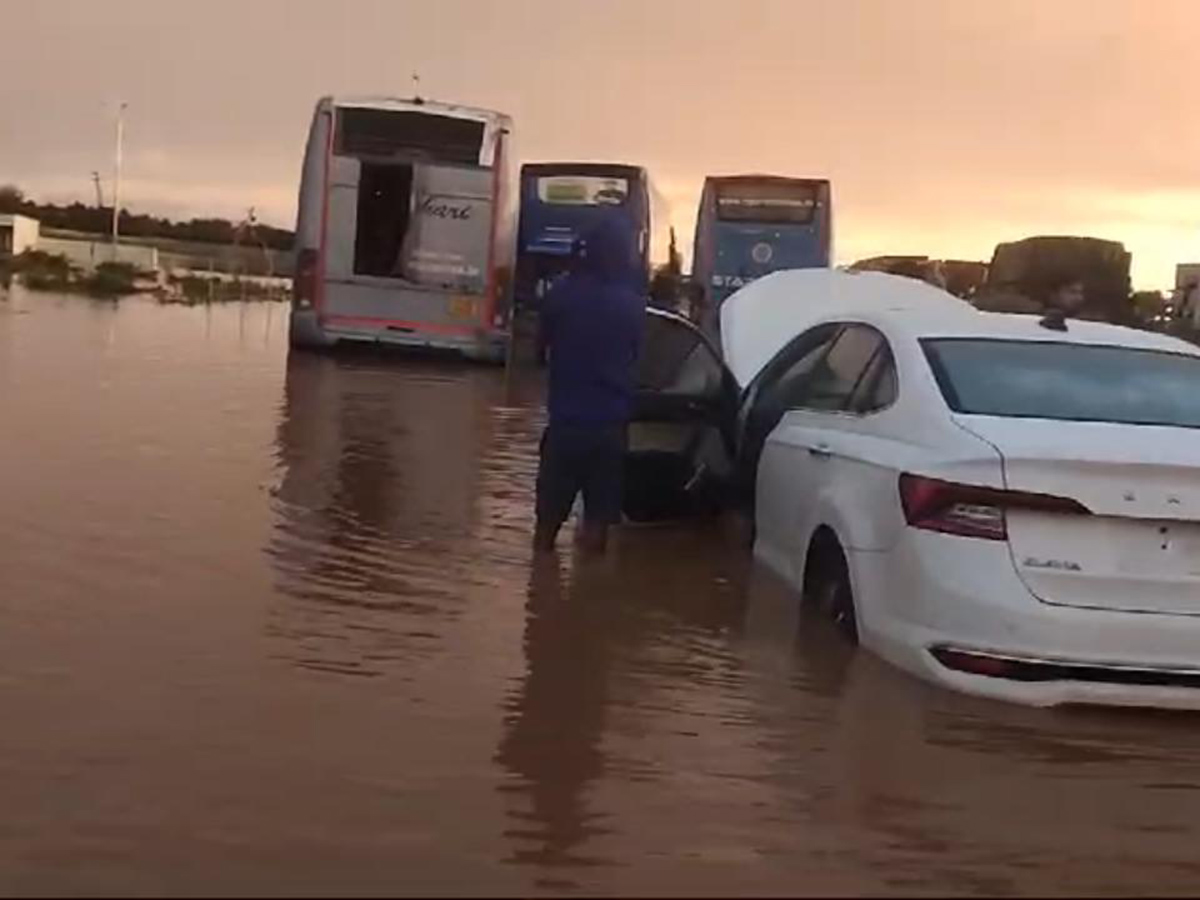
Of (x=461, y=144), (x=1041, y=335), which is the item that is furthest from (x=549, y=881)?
(x=461, y=144)

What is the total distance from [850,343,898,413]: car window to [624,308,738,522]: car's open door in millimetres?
1816

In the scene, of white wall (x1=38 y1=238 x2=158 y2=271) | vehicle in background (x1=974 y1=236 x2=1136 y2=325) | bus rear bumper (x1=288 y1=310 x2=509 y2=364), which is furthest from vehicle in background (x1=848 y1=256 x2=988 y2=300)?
white wall (x1=38 y1=238 x2=158 y2=271)

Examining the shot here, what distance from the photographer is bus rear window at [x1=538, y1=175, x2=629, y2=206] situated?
31.3 m

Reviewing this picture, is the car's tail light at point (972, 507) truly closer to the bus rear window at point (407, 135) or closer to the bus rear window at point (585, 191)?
the bus rear window at point (407, 135)

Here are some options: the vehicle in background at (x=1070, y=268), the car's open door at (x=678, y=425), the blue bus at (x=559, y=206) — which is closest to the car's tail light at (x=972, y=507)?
the car's open door at (x=678, y=425)

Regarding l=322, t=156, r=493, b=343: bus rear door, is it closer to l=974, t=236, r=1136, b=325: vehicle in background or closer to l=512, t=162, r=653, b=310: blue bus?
l=512, t=162, r=653, b=310: blue bus

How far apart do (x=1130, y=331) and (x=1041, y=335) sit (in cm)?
72

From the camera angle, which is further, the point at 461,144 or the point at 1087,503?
the point at 461,144

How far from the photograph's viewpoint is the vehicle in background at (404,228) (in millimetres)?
22422

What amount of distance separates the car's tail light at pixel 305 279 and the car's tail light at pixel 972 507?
16914mm

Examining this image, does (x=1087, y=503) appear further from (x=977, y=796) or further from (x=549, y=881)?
(x=549, y=881)

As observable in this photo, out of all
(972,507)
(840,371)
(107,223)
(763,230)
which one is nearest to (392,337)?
(763,230)

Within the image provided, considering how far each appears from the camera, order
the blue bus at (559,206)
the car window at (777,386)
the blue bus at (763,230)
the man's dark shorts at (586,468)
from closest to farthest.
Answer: the car window at (777,386)
the man's dark shorts at (586,468)
the blue bus at (559,206)
the blue bus at (763,230)

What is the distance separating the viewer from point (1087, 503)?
6238mm
